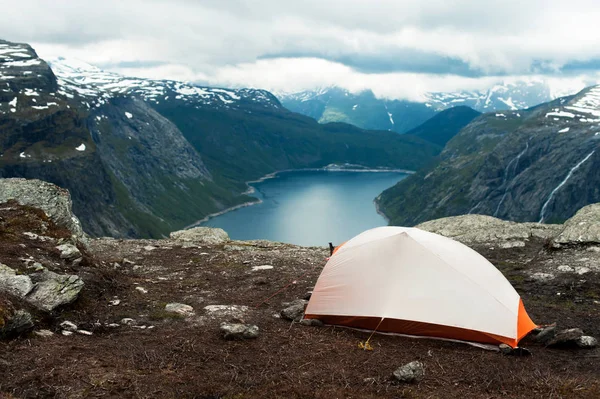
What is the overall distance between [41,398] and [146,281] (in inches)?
382

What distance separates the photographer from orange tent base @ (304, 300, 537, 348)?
13.3m

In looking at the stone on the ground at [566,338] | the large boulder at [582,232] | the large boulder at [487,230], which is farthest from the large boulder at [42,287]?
the large boulder at [487,230]

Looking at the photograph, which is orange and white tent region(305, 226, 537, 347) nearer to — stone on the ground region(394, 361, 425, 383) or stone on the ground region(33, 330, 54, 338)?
stone on the ground region(394, 361, 425, 383)

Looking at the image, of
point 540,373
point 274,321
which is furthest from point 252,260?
point 540,373

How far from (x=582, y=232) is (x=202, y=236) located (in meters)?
20.8

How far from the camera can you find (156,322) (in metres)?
13.7

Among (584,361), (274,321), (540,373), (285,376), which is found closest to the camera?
(285,376)

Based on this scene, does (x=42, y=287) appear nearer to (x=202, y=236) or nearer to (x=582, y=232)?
(x=202, y=236)

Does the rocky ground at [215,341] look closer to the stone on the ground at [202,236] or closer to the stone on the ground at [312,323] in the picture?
the stone on the ground at [312,323]

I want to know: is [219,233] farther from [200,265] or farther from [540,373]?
[540,373]

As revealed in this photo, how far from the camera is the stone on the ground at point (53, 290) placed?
12.7 meters

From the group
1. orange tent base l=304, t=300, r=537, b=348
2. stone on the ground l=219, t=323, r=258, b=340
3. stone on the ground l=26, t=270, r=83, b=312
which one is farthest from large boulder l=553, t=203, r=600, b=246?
stone on the ground l=26, t=270, r=83, b=312

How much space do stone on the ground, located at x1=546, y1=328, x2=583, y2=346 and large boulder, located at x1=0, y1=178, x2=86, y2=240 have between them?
17.8 meters

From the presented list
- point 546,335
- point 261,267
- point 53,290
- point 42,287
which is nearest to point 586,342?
point 546,335
